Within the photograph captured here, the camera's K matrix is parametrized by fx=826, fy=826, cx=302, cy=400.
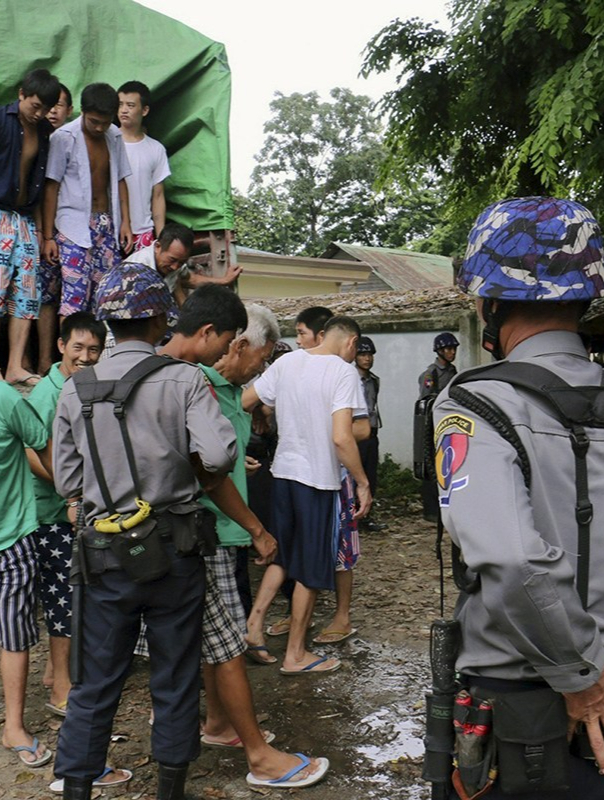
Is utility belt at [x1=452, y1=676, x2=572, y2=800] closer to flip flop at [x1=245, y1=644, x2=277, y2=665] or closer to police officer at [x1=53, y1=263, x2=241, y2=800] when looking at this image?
police officer at [x1=53, y1=263, x2=241, y2=800]

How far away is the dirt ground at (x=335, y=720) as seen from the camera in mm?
3387

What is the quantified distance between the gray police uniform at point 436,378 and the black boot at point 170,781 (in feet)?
19.6

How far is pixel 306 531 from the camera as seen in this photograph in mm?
4648

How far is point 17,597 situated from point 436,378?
580cm

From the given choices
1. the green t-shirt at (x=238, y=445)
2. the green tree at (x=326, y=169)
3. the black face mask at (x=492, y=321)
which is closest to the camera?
the black face mask at (x=492, y=321)

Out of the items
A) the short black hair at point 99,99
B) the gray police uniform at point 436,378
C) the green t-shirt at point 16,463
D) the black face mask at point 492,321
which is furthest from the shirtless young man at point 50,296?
the gray police uniform at point 436,378

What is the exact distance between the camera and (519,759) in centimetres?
157

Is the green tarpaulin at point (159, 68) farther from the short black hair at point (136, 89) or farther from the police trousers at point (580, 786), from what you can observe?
the police trousers at point (580, 786)

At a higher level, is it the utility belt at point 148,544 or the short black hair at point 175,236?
the short black hair at point 175,236

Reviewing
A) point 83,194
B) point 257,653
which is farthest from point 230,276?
point 257,653

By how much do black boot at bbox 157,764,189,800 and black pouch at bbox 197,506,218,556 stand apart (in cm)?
77

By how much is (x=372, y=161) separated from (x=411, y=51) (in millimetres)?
24456

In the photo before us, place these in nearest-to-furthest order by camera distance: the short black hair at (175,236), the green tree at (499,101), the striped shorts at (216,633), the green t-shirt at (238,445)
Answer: the striped shorts at (216,633), the green t-shirt at (238,445), the short black hair at (175,236), the green tree at (499,101)

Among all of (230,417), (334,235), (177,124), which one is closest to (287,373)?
(230,417)
